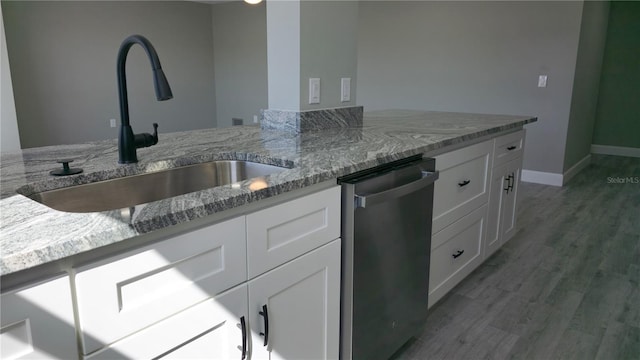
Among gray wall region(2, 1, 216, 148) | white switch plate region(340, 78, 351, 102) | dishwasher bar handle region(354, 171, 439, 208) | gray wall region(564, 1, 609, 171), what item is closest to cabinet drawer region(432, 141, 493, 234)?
dishwasher bar handle region(354, 171, 439, 208)

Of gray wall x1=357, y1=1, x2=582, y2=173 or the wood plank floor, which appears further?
gray wall x1=357, y1=1, x2=582, y2=173

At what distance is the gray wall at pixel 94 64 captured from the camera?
5.87 metres

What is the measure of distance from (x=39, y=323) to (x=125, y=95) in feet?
2.71

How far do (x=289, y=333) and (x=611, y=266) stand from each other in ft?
7.97

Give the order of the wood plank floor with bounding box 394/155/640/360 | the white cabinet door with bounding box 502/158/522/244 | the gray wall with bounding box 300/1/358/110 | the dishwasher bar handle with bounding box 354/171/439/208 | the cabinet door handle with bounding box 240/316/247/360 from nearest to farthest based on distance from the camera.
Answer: the cabinet door handle with bounding box 240/316/247/360
the dishwasher bar handle with bounding box 354/171/439/208
the wood plank floor with bounding box 394/155/640/360
the gray wall with bounding box 300/1/358/110
the white cabinet door with bounding box 502/158/522/244

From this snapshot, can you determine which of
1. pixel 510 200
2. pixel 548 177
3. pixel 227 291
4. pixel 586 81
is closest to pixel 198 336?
pixel 227 291

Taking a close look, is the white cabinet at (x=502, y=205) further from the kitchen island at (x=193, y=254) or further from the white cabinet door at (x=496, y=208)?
the kitchen island at (x=193, y=254)

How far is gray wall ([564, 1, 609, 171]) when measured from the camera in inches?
193

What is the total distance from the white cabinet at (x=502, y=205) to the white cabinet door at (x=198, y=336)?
192 centimetres

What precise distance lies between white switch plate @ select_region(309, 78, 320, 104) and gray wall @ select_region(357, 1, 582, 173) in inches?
141

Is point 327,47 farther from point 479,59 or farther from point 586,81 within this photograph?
point 586,81

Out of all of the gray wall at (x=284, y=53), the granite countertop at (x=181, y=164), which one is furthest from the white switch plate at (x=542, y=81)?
the gray wall at (x=284, y=53)

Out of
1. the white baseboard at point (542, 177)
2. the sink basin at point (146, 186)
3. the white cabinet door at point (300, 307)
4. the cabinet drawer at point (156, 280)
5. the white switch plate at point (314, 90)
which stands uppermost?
the white switch plate at point (314, 90)

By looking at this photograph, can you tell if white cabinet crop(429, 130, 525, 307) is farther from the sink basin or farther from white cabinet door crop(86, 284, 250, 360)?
white cabinet door crop(86, 284, 250, 360)
